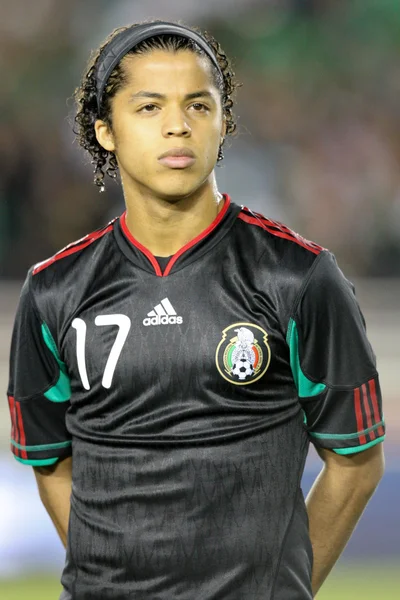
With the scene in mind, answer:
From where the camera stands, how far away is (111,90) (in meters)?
2.34

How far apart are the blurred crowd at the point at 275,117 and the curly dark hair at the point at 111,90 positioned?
7728 millimetres

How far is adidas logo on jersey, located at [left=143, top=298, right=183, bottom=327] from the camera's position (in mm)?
2230

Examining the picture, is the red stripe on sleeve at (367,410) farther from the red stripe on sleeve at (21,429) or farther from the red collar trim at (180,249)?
the red stripe on sleeve at (21,429)

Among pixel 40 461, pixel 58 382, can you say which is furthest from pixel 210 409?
pixel 40 461

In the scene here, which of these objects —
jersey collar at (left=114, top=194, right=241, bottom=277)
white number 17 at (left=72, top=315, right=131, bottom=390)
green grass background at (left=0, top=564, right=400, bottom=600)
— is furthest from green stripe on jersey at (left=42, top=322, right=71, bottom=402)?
green grass background at (left=0, top=564, right=400, bottom=600)

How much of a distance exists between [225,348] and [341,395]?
0.26 m

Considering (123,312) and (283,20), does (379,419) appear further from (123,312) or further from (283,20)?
(283,20)

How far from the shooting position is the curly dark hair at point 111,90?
2.28m

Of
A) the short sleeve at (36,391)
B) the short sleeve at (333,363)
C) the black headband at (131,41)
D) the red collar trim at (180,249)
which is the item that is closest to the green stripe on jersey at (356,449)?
the short sleeve at (333,363)

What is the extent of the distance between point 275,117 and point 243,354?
912 cm

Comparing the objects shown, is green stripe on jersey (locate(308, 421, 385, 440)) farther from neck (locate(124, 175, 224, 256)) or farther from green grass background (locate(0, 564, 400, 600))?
green grass background (locate(0, 564, 400, 600))

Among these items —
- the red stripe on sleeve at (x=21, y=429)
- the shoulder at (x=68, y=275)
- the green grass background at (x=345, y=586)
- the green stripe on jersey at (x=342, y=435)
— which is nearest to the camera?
the green stripe on jersey at (x=342, y=435)

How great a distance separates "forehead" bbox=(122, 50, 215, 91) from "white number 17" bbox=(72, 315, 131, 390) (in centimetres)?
49

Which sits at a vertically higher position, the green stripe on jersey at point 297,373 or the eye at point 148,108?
the eye at point 148,108
